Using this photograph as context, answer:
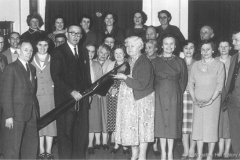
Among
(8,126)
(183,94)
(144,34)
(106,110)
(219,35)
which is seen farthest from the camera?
(219,35)

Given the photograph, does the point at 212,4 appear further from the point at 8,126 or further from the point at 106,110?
the point at 8,126

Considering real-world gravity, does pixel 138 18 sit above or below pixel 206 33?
above

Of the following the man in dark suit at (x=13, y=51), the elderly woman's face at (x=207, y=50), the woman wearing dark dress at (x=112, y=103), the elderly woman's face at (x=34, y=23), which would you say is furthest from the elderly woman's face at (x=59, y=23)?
the elderly woman's face at (x=207, y=50)

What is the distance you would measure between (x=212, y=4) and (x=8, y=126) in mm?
5160

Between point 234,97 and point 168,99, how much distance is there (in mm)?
762

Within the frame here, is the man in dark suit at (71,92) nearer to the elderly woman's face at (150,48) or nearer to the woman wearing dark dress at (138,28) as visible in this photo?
the elderly woman's face at (150,48)

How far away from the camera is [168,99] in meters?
4.80

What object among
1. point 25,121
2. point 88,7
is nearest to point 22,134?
point 25,121

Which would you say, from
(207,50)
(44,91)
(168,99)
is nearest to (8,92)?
(44,91)

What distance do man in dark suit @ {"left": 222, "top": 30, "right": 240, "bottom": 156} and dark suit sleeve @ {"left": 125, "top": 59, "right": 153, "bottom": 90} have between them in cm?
97

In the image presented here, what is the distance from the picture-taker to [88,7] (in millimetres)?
8094

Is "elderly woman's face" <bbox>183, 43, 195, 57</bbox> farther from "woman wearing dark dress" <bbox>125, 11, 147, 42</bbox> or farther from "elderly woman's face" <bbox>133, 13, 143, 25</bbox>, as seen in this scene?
"elderly woman's face" <bbox>133, 13, 143, 25</bbox>

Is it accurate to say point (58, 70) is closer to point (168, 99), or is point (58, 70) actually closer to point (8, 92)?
point (8, 92)

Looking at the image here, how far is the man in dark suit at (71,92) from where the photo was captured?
459 centimetres
